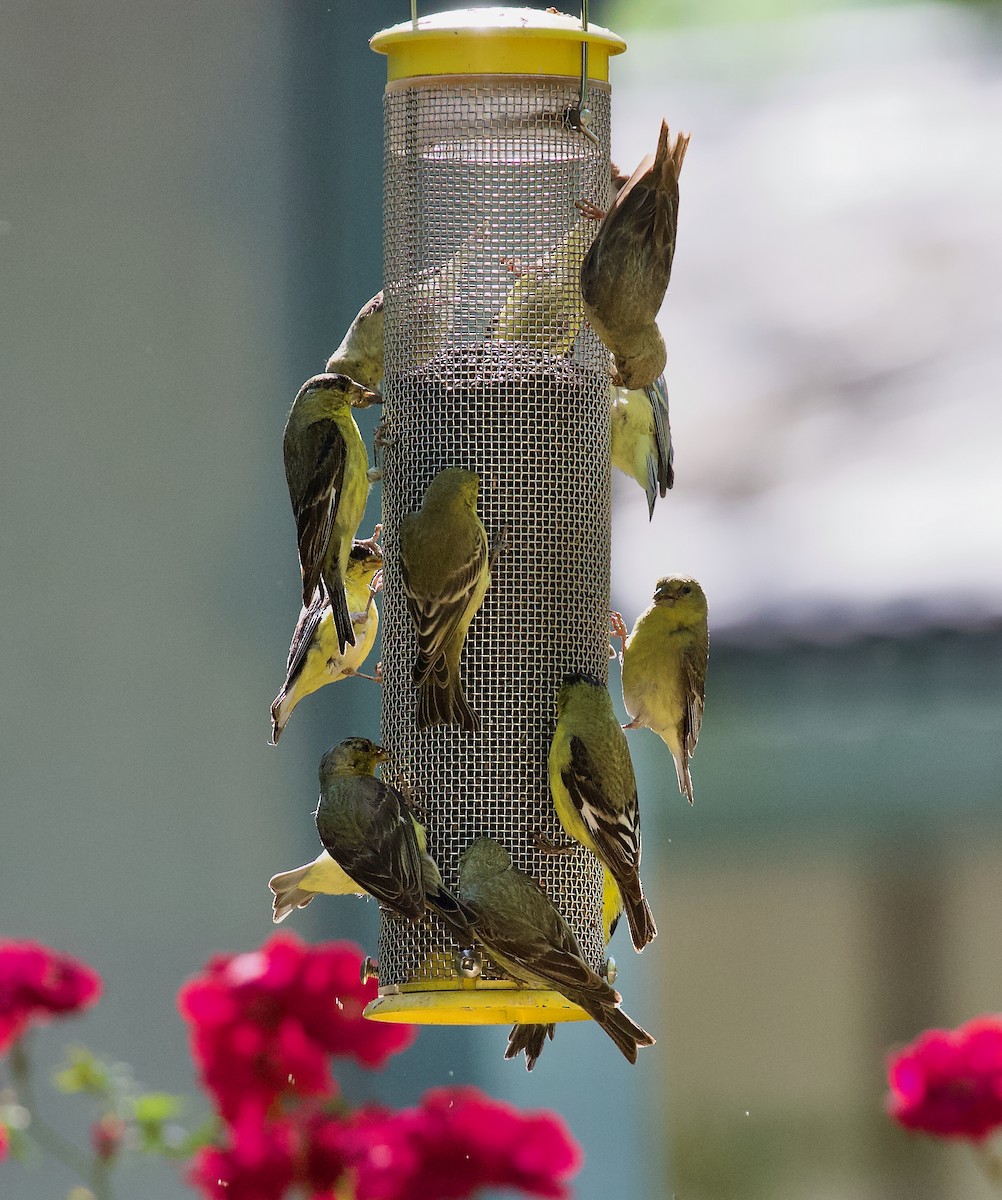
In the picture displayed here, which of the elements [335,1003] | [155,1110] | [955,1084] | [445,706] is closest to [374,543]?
[445,706]

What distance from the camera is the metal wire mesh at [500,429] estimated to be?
4480mm

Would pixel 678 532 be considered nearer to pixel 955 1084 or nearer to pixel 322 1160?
pixel 955 1084

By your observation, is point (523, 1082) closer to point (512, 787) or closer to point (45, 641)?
point (45, 641)

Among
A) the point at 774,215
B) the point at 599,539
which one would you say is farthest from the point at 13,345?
the point at 599,539

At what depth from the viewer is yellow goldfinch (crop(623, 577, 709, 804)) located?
491 cm

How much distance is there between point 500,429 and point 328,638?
0.59 m

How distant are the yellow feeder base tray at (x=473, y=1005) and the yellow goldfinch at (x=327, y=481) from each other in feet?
2.38

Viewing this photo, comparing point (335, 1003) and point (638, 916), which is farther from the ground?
point (638, 916)

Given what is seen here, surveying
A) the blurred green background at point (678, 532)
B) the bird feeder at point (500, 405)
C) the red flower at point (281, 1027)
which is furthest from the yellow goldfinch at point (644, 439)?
the blurred green background at point (678, 532)

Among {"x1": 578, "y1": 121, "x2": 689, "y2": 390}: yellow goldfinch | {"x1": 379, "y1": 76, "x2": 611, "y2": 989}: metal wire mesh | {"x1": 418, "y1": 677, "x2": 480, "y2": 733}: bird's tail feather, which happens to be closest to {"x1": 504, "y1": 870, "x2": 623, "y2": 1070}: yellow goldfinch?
{"x1": 379, "y1": 76, "x2": 611, "y2": 989}: metal wire mesh

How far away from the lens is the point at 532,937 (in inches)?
163

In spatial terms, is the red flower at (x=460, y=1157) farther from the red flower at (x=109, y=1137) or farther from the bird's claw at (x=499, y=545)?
the bird's claw at (x=499, y=545)

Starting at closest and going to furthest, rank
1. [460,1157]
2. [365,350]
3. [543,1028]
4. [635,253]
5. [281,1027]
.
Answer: [635,253], [460,1157], [543,1028], [281,1027], [365,350]

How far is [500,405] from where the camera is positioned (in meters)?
4.54
